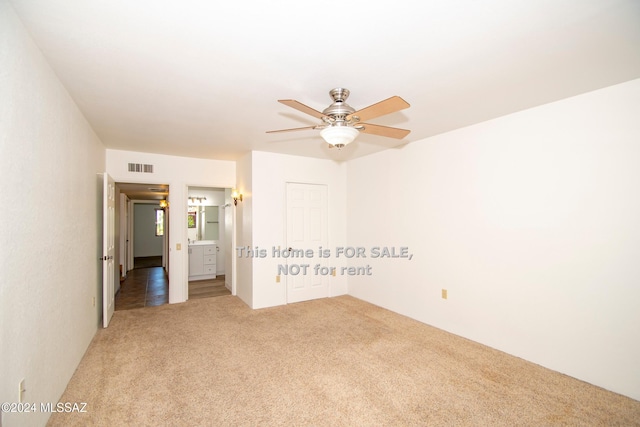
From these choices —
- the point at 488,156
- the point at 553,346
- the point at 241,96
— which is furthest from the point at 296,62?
the point at 553,346

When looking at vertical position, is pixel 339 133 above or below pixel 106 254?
above

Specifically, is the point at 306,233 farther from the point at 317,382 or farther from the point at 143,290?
the point at 143,290

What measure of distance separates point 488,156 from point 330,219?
284 cm

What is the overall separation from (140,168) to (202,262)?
2.97 metres

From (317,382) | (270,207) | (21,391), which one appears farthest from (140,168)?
(317,382)

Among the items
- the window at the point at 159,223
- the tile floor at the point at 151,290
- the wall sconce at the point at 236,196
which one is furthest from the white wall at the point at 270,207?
the window at the point at 159,223

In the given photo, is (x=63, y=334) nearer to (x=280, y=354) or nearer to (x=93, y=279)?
(x=93, y=279)

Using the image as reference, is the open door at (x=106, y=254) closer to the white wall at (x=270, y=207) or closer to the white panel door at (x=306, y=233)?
the white wall at (x=270, y=207)

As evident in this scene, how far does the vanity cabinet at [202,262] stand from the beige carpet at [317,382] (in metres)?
3.03

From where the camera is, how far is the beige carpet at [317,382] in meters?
2.05

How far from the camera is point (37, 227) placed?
6.07ft

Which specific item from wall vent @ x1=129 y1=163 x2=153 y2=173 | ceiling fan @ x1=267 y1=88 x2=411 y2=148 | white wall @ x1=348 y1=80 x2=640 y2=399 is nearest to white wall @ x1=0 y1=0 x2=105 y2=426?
ceiling fan @ x1=267 y1=88 x2=411 y2=148

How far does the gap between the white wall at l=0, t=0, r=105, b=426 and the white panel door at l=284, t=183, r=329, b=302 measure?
9.19ft

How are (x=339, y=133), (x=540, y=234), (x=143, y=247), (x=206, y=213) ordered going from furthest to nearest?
1. (x=143, y=247)
2. (x=206, y=213)
3. (x=540, y=234)
4. (x=339, y=133)
